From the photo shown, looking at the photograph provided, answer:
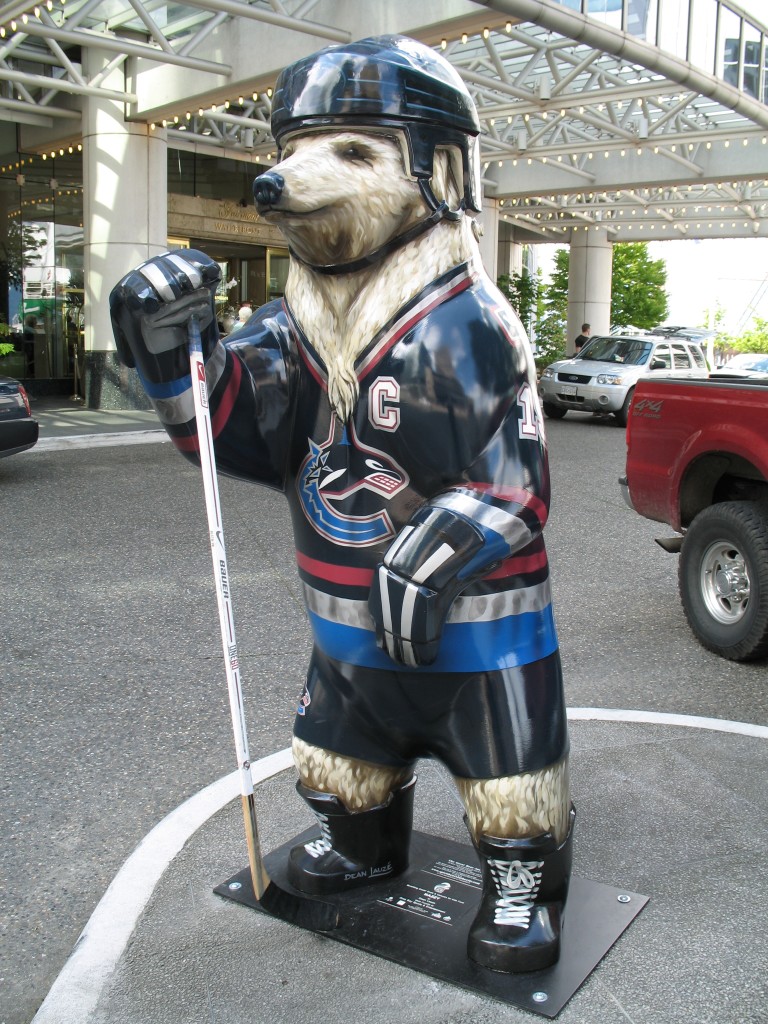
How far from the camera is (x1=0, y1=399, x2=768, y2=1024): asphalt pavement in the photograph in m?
2.36

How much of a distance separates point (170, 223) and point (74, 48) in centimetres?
477

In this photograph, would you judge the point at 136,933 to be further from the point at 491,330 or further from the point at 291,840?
the point at 491,330

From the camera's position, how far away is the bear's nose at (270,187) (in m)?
1.98

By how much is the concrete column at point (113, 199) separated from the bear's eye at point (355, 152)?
12488mm

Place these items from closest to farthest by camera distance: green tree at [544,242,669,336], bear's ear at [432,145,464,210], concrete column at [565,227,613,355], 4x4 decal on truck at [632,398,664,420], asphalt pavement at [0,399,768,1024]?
bear's ear at [432,145,464,210] < asphalt pavement at [0,399,768,1024] < 4x4 decal on truck at [632,398,664,420] < concrete column at [565,227,613,355] < green tree at [544,242,669,336]

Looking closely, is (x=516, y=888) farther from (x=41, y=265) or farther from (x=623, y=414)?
(x=41, y=265)

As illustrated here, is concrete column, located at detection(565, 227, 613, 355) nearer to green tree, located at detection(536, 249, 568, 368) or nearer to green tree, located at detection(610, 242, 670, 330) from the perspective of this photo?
green tree, located at detection(536, 249, 568, 368)

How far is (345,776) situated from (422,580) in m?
0.73

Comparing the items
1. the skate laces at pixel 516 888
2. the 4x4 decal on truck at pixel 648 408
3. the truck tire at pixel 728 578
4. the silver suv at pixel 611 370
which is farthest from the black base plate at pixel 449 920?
the silver suv at pixel 611 370

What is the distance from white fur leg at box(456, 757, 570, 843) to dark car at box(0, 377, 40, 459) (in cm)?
779

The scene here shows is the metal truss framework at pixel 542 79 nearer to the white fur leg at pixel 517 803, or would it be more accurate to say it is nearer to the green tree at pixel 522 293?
the green tree at pixel 522 293

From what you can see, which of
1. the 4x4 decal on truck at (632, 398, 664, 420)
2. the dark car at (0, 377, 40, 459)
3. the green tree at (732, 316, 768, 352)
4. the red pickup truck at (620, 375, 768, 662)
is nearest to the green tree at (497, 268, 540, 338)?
the green tree at (732, 316, 768, 352)

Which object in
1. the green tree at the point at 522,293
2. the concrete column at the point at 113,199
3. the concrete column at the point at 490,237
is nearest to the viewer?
the concrete column at the point at 113,199

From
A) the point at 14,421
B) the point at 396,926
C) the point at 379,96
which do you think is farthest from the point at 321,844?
the point at 14,421
